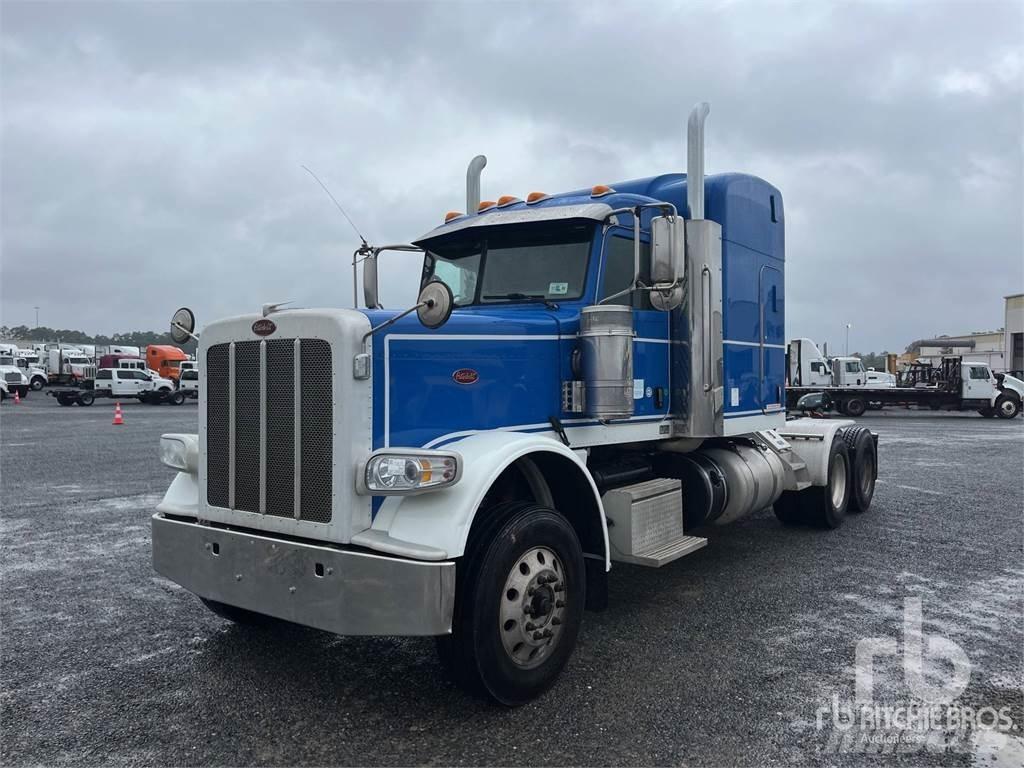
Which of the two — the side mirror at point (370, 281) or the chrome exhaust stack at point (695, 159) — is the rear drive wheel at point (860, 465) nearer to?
the chrome exhaust stack at point (695, 159)

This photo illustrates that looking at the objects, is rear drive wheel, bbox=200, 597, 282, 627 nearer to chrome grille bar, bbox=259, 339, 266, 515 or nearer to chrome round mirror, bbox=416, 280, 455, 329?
chrome grille bar, bbox=259, 339, 266, 515

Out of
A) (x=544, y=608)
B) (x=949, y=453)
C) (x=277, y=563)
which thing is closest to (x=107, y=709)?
(x=277, y=563)

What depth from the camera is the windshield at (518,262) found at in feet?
17.8

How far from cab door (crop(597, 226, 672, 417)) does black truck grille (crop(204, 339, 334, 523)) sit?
222 centimetres

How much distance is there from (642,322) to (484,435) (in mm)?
1867

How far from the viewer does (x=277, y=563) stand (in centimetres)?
395

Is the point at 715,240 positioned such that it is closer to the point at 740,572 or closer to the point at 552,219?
the point at 552,219

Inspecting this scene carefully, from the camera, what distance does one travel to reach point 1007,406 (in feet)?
97.4

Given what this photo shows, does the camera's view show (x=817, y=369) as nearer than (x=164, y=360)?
Yes

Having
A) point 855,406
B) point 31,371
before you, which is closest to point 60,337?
point 31,371

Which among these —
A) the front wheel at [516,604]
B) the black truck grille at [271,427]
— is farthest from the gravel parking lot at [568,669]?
the black truck grille at [271,427]

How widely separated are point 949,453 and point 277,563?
1591cm

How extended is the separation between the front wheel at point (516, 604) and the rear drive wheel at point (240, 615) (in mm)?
1796

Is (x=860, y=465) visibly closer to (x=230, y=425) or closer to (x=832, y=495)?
(x=832, y=495)
